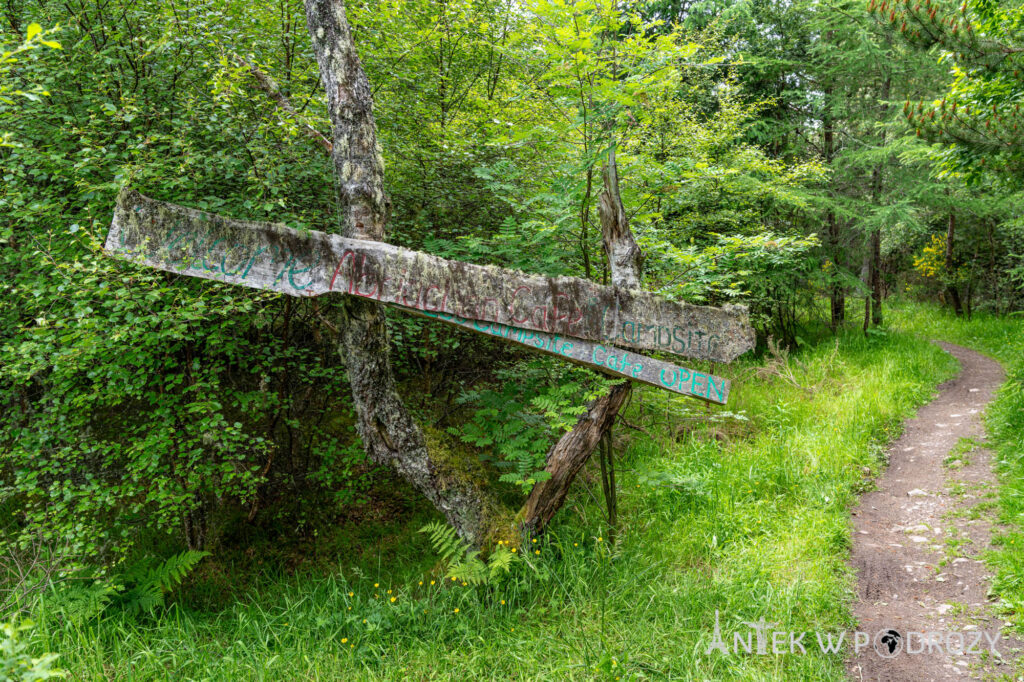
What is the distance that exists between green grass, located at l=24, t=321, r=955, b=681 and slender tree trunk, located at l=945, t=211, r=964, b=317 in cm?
1176

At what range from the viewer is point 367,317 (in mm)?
3760

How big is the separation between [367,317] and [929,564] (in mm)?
4768

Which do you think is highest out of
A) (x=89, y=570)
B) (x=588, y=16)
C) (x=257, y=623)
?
(x=588, y=16)

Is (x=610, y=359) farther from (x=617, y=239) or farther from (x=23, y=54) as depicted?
(x=23, y=54)

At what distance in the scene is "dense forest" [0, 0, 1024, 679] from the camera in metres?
3.43

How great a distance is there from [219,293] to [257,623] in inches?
90.4

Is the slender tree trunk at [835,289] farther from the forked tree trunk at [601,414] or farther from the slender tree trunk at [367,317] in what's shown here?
the slender tree trunk at [367,317]

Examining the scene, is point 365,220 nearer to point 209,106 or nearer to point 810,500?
point 209,106

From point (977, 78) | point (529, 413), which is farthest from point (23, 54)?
point (977, 78)

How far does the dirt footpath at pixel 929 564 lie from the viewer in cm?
335

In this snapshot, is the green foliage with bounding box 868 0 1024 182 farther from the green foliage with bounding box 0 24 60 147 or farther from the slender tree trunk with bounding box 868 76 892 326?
the green foliage with bounding box 0 24 60 147

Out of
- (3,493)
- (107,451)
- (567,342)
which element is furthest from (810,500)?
(3,493)

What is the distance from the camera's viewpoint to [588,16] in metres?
3.43

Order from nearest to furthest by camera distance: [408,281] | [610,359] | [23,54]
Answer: [408,281] → [610,359] → [23,54]
